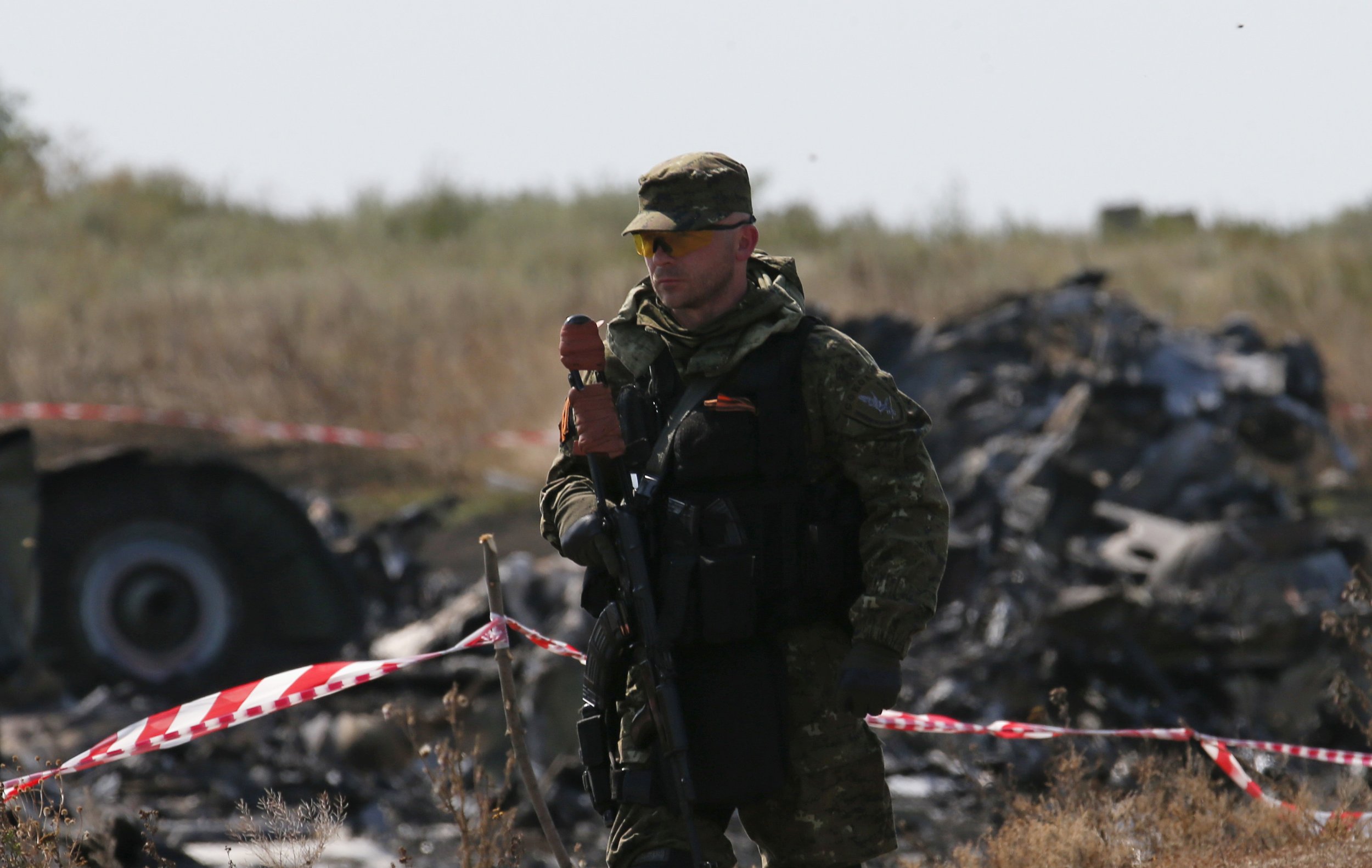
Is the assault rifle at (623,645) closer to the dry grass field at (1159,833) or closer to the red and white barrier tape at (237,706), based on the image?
the red and white barrier tape at (237,706)

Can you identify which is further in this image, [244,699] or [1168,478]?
[1168,478]

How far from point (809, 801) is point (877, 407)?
82 centimetres

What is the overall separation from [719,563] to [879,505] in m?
0.35

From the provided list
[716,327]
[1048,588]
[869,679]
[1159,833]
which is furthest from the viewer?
[1048,588]

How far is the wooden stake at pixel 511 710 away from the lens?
148 inches

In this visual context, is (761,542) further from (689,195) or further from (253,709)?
(253,709)

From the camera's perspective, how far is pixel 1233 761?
4.68 m

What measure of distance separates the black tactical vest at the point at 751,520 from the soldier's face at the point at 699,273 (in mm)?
160

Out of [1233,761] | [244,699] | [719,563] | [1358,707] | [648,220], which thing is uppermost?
[648,220]

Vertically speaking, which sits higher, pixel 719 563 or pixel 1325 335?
pixel 719 563

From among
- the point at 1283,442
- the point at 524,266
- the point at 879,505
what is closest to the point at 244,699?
the point at 879,505

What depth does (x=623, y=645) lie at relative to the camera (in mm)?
3199

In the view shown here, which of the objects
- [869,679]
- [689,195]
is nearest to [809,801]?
[869,679]

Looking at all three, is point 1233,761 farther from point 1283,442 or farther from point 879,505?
point 1283,442
